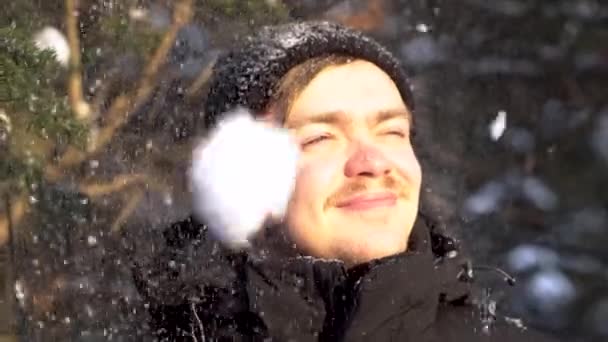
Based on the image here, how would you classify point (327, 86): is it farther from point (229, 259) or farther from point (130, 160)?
point (130, 160)

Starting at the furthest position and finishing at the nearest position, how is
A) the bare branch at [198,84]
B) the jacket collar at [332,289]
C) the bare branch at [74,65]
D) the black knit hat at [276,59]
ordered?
1. the bare branch at [198,84]
2. the bare branch at [74,65]
3. the black knit hat at [276,59]
4. the jacket collar at [332,289]

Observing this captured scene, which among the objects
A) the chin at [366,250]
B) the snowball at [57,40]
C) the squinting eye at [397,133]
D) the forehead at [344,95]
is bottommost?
the chin at [366,250]

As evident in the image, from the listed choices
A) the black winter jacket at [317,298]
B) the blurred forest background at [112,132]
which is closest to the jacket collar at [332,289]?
the black winter jacket at [317,298]

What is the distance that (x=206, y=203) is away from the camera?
0.97 meters

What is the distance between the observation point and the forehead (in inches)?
35.8

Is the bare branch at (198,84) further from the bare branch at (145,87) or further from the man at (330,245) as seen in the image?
the man at (330,245)

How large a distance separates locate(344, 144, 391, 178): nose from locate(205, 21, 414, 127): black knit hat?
0.12m

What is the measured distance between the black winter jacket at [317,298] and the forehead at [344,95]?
135 mm

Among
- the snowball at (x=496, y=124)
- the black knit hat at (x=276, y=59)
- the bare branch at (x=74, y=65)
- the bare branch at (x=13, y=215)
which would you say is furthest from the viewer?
the snowball at (x=496, y=124)

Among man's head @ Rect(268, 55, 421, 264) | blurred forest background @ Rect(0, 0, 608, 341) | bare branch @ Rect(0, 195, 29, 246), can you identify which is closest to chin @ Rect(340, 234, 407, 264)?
man's head @ Rect(268, 55, 421, 264)

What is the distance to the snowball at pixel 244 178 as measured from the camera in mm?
905

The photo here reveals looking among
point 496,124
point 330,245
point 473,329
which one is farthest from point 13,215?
point 496,124

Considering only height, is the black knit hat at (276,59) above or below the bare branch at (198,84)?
below

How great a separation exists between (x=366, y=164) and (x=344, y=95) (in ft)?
0.26
